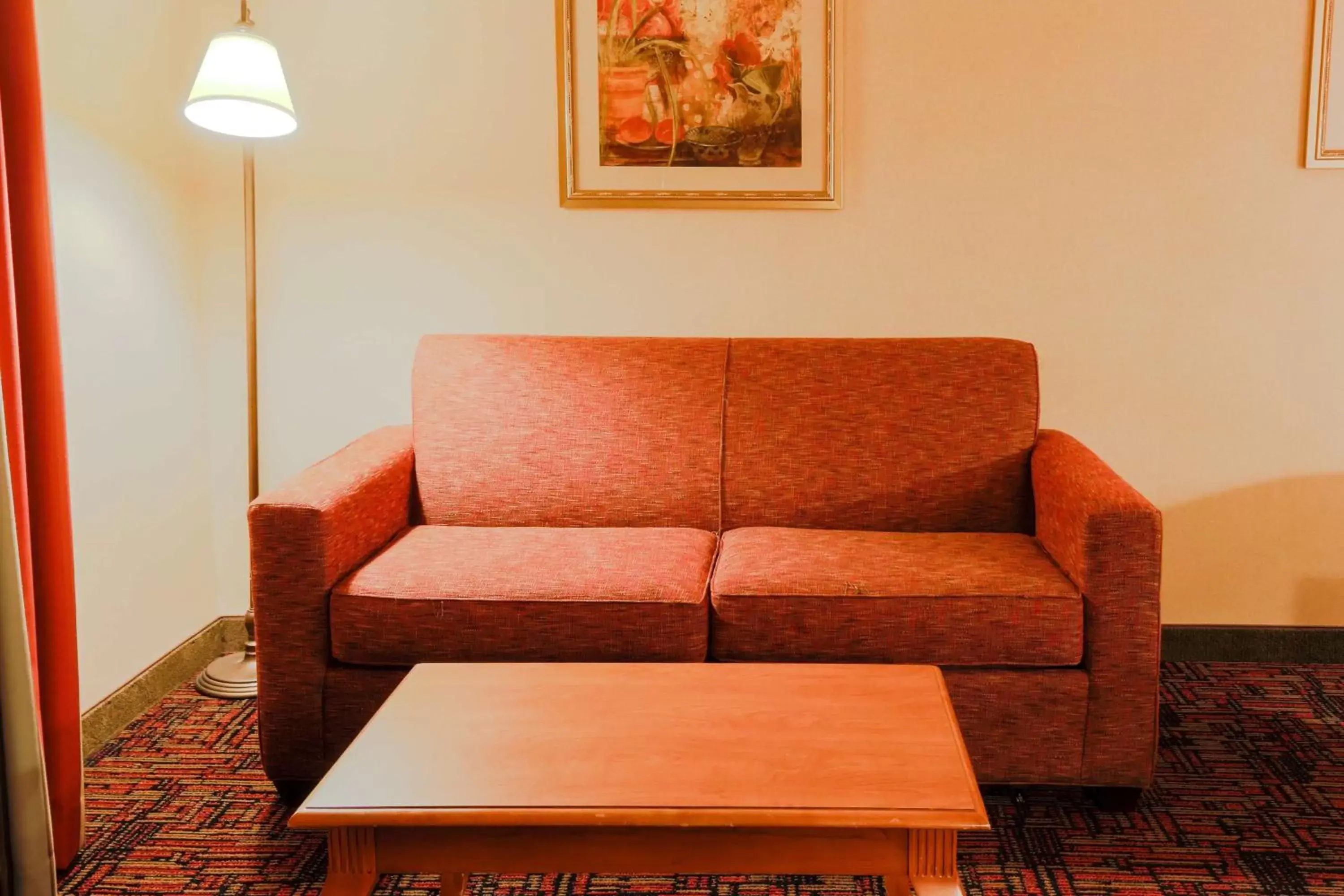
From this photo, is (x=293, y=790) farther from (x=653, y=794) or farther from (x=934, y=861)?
(x=934, y=861)

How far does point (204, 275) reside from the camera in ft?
9.10

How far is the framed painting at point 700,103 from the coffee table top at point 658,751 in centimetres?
160

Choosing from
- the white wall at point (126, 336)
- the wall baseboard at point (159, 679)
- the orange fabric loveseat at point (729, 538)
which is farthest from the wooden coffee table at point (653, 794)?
the white wall at point (126, 336)

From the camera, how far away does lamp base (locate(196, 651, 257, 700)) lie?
8.22 ft

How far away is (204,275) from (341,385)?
0.47m

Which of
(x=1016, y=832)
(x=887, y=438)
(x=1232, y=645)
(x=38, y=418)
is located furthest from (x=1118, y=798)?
(x=38, y=418)

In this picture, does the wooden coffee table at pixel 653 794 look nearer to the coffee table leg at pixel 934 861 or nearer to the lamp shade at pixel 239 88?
the coffee table leg at pixel 934 861

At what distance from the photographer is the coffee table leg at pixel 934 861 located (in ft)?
3.74

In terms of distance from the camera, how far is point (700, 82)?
2729 millimetres

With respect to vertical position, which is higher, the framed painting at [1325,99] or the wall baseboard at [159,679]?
the framed painting at [1325,99]

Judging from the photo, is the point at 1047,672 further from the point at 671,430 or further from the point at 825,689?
the point at 671,430

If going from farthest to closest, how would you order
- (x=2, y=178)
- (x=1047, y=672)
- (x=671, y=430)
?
(x=671, y=430)
(x=1047, y=672)
(x=2, y=178)

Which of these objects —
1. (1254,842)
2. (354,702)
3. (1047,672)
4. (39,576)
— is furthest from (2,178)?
(1254,842)

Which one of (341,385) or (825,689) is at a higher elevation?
(341,385)
